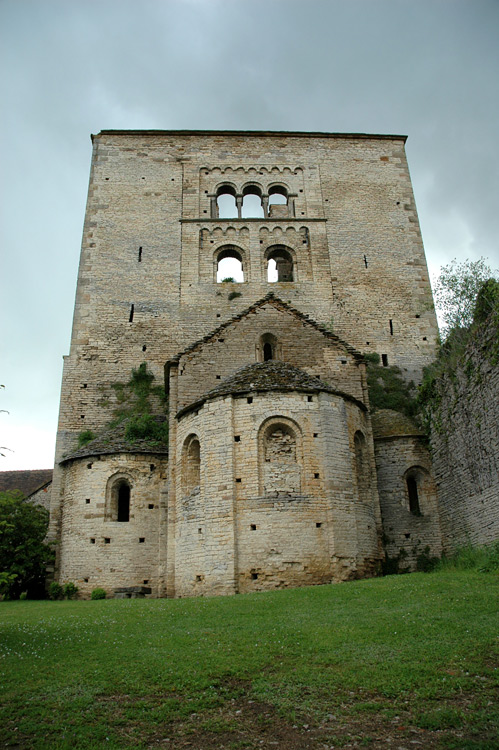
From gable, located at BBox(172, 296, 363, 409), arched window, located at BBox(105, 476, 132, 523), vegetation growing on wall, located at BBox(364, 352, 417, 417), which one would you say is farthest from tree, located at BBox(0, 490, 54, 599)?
vegetation growing on wall, located at BBox(364, 352, 417, 417)

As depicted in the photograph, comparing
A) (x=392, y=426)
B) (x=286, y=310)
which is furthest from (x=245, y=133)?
(x=392, y=426)

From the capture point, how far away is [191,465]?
18.1 meters

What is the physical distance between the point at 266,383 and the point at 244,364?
3309 mm

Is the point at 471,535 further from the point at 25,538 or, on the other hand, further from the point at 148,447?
the point at 25,538

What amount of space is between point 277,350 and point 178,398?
404 cm

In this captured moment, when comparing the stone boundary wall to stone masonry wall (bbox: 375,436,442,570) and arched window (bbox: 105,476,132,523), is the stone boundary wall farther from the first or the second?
arched window (bbox: 105,476,132,523)

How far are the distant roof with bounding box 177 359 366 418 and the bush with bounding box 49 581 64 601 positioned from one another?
704 centimetres

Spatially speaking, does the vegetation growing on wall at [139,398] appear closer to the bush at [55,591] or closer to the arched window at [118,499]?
the arched window at [118,499]

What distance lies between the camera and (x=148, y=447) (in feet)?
67.3

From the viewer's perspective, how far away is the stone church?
632 inches

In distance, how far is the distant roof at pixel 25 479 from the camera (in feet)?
117

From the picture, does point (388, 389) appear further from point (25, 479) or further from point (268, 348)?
point (25, 479)

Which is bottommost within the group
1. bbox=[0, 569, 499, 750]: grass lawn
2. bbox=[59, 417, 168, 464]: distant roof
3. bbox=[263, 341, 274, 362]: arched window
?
bbox=[0, 569, 499, 750]: grass lawn

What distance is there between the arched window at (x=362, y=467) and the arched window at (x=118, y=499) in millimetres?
7875
